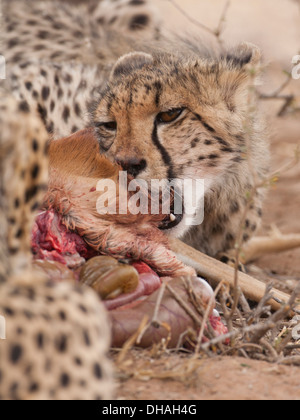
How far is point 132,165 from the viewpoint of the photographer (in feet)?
8.48

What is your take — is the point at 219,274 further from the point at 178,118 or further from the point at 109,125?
the point at 109,125

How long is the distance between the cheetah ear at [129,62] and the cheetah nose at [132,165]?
0.63 metres

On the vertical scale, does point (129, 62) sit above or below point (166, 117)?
above

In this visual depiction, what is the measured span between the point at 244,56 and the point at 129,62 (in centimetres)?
54

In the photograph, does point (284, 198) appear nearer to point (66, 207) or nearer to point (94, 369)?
point (66, 207)

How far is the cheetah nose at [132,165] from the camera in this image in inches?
101

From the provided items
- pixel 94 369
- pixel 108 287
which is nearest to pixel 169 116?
pixel 108 287

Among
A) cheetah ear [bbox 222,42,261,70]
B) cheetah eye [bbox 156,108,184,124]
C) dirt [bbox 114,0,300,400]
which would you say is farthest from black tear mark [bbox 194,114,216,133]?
dirt [bbox 114,0,300,400]

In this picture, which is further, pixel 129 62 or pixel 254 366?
pixel 129 62

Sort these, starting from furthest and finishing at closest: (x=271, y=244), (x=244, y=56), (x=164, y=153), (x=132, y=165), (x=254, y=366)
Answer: (x=271, y=244) < (x=244, y=56) < (x=164, y=153) < (x=132, y=165) < (x=254, y=366)

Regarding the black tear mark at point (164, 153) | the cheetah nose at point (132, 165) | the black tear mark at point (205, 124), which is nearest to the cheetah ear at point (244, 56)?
the black tear mark at point (205, 124)

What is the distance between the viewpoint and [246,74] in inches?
113

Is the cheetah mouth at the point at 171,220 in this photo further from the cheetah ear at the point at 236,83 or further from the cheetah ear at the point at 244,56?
the cheetah ear at the point at 244,56

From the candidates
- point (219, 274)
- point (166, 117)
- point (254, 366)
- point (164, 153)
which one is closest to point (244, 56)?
point (166, 117)
